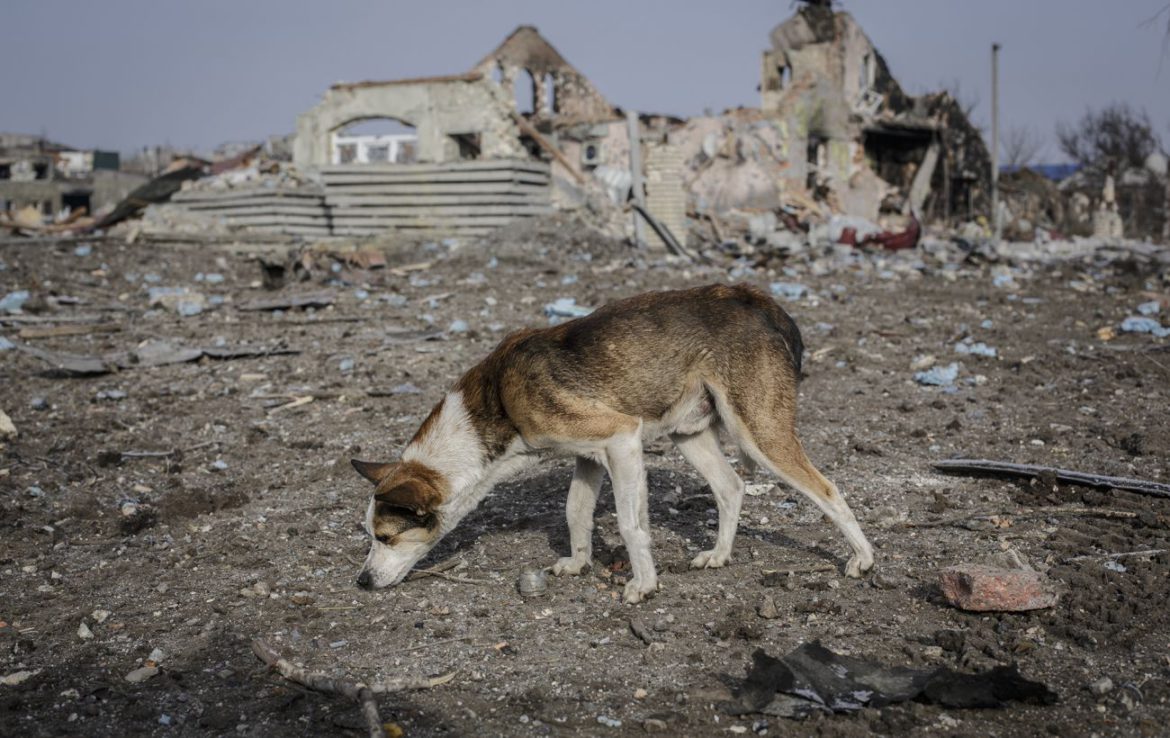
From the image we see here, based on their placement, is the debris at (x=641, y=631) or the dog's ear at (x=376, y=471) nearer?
the debris at (x=641, y=631)

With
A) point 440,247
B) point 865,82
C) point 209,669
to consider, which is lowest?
point 209,669

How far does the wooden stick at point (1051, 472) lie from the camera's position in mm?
5973

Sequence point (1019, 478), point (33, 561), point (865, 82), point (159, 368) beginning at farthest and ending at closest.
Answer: point (865, 82) → point (159, 368) → point (1019, 478) → point (33, 561)

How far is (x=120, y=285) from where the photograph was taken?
1588 cm

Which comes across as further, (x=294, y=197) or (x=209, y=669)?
(x=294, y=197)

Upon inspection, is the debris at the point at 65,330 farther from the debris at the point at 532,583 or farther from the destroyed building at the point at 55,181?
the destroyed building at the point at 55,181

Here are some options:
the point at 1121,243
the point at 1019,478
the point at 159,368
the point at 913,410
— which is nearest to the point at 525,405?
the point at 1019,478

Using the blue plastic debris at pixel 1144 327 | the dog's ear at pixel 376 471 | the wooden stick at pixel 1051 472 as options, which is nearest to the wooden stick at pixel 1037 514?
the wooden stick at pixel 1051 472

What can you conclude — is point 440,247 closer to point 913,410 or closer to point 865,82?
point 913,410

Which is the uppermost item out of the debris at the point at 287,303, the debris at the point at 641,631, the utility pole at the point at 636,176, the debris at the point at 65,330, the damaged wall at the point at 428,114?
the damaged wall at the point at 428,114

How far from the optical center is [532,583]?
5.05 meters

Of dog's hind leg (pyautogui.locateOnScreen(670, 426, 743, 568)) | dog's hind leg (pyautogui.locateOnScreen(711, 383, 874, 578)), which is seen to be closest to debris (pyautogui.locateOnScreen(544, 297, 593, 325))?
dog's hind leg (pyautogui.locateOnScreen(670, 426, 743, 568))

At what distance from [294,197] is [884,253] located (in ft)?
41.2

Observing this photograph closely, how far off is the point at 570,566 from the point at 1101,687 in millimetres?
2502
